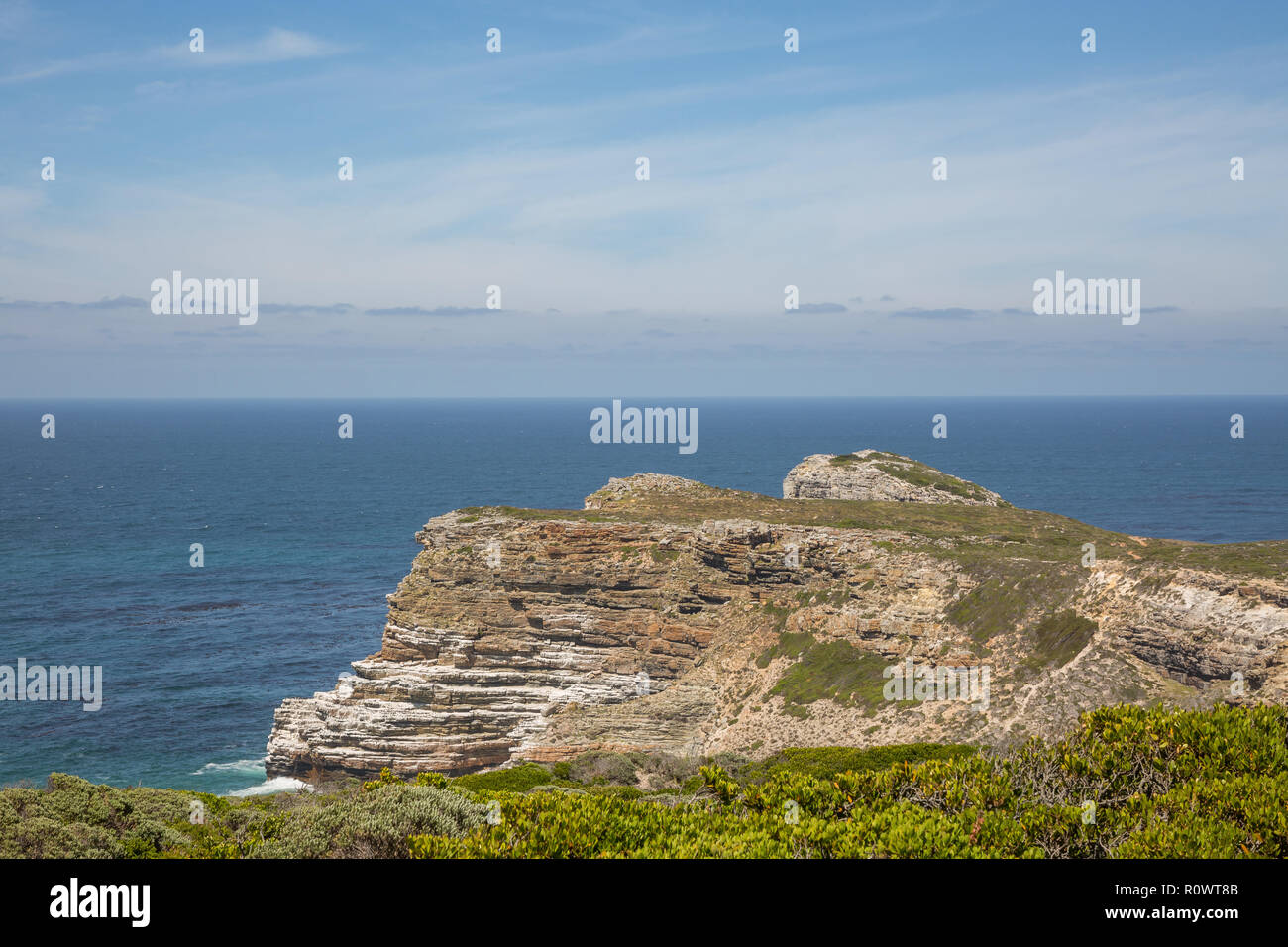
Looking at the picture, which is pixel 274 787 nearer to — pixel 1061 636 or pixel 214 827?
pixel 214 827

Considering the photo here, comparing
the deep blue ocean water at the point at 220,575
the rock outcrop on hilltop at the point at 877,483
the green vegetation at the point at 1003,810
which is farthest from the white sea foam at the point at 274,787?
the rock outcrop on hilltop at the point at 877,483

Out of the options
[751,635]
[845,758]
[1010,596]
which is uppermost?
[1010,596]

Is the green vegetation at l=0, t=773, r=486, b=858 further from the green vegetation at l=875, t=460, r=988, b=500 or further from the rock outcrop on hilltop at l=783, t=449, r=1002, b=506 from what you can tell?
the green vegetation at l=875, t=460, r=988, b=500

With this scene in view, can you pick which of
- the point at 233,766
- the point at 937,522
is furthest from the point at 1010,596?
the point at 233,766

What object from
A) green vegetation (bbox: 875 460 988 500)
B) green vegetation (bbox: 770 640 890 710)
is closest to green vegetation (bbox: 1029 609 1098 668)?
green vegetation (bbox: 770 640 890 710)

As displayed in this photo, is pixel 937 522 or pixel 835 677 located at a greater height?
pixel 937 522
